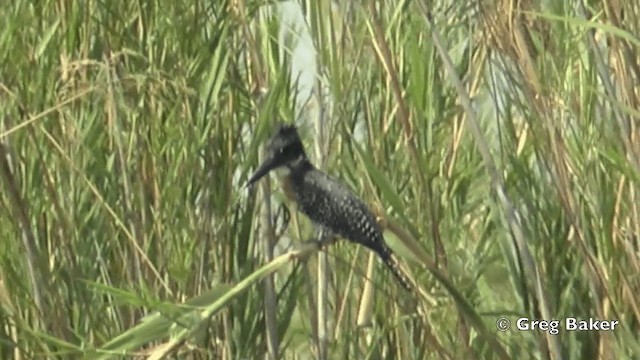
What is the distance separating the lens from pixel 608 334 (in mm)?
1619

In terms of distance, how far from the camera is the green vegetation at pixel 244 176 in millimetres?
1652

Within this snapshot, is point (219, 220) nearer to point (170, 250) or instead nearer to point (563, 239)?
point (170, 250)

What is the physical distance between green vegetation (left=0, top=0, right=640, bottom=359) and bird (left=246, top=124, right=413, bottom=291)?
0.20m

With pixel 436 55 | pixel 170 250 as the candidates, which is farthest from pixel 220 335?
pixel 436 55

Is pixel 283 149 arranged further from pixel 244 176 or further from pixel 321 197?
pixel 244 176

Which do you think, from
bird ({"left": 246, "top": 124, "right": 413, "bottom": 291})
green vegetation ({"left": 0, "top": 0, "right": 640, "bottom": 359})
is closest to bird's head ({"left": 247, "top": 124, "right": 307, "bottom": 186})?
bird ({"left": 246, "top": 124, "right": 413, "bottom": 291})

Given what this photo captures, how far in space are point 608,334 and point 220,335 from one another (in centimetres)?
54

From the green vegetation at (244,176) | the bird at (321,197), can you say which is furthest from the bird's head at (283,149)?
the green vegetation at (244,176)

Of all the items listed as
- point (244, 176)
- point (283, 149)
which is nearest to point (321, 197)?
point (283, 149)

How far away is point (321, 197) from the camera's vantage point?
1.40 metres

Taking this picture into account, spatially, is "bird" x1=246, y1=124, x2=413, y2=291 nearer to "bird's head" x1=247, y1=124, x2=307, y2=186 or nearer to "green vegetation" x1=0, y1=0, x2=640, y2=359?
"bird's head" x1=247, y1=124, x2=307, y2=186

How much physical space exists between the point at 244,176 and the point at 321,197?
0.41m

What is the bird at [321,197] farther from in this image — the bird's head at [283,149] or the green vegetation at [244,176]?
the green vegetation at [244,176]

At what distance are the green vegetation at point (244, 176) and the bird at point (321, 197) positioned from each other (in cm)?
20
